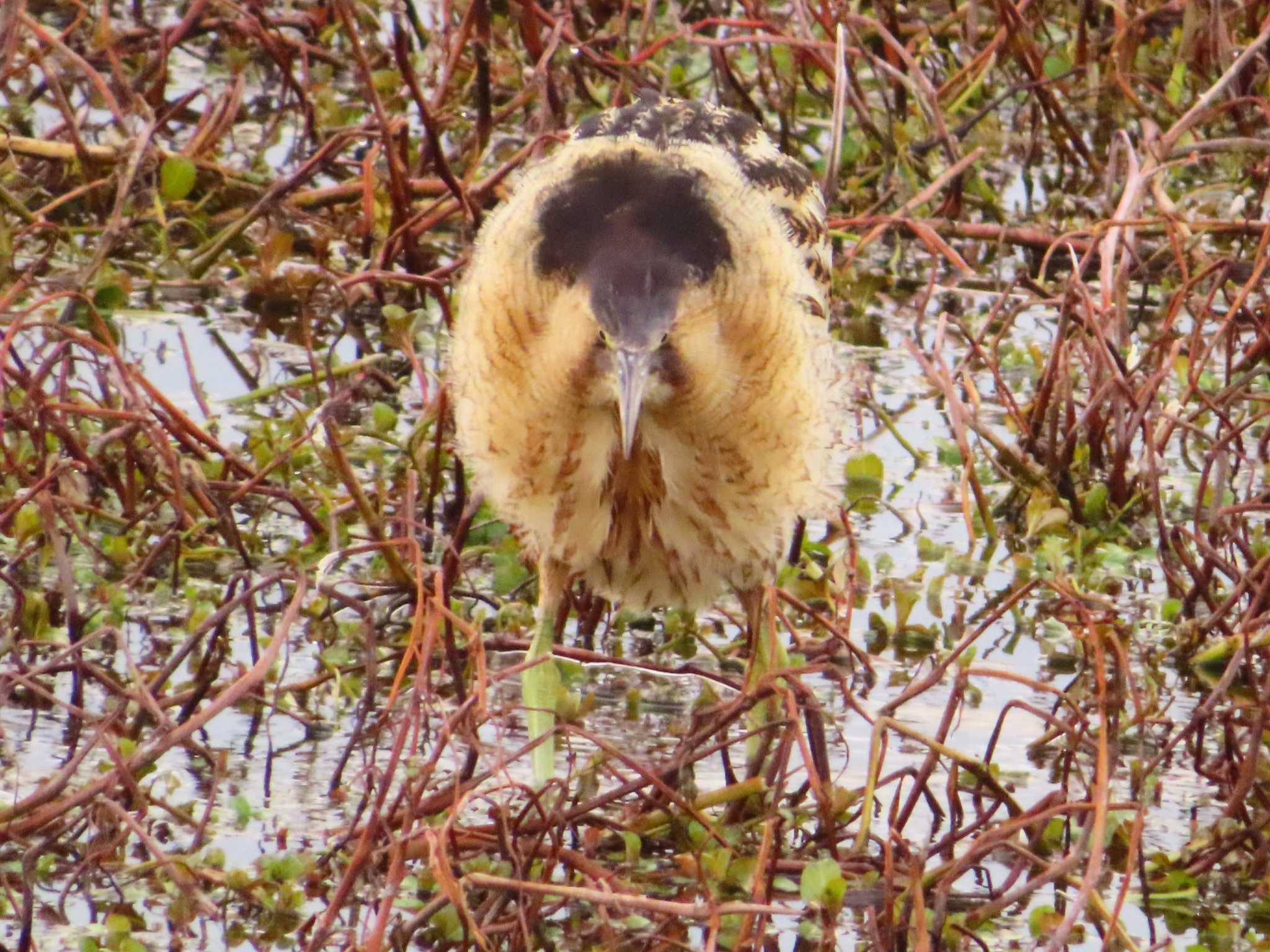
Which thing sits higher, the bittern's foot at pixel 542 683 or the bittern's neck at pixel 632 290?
the bittern's neck at pixel 632 290

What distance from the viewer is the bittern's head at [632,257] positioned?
2672 mm

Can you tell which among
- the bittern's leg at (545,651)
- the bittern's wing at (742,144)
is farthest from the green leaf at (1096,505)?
the bittern's leg at (545,651)

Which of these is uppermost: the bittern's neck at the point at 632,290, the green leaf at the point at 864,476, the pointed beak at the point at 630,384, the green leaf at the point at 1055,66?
the green leaf at the point at 1055,66

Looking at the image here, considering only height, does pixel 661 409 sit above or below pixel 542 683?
above

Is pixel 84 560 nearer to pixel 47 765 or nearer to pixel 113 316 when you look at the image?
pixel 47 765

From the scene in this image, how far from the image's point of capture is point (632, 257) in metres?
2.72

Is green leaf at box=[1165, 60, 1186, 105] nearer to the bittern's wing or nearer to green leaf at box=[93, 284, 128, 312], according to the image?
the bittern's wing

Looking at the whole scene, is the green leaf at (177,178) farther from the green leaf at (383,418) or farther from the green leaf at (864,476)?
the green leaf at (864,476)

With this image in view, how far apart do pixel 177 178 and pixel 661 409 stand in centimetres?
182

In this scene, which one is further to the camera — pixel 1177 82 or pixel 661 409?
pixel 1177 82

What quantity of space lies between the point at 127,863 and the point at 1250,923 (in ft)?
4.53

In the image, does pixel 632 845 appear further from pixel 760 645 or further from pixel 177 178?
pixel 177 178

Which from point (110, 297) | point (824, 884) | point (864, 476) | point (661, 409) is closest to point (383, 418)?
point (110, 297)

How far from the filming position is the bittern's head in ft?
8.77
